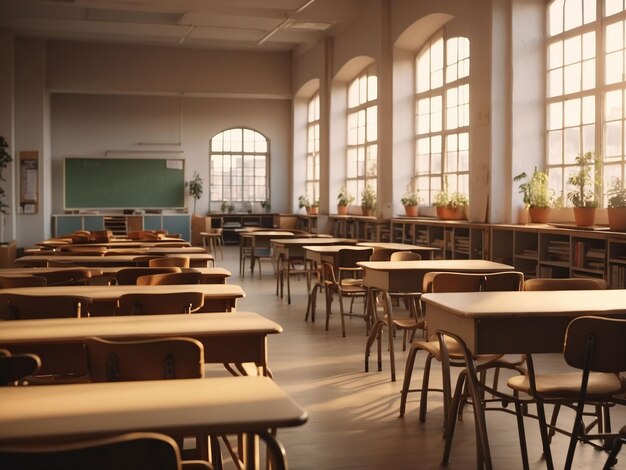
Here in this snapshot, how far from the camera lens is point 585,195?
7707 millimetres

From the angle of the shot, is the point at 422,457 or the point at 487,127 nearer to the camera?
the point at 422,457

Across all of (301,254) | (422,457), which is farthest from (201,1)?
(422,457)

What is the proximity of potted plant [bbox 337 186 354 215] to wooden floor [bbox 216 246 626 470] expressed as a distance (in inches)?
333

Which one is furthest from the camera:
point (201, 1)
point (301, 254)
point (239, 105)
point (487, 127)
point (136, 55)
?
point (239, 105)

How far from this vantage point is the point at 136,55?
18.4 metres

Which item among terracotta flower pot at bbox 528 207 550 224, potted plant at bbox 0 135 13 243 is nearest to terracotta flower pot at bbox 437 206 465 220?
terracotta flower pot at bbox 528 207 550 224

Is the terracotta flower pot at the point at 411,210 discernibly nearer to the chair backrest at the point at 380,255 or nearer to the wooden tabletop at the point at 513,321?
the chair backrest at the point at 380,255

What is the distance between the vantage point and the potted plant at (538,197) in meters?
8.75

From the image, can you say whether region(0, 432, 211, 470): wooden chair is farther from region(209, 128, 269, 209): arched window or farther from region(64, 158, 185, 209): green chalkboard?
region(209, 128, 269, 209): arched window

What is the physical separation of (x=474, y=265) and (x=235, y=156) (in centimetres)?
1439

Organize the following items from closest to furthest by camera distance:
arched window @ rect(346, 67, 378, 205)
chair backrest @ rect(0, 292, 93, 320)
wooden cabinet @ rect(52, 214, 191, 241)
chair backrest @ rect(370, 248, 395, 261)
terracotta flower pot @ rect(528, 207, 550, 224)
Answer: chair backrest @ rect(0, 292, 93, 320)
chair backrest @ rect(370, 248, 395, 261)
terracotta flower pot @ rect(528, 207, 550, 224)
arched window @ rect(346, 67, 378, 205)
wooden cabinet @ rect(52, 214, 191, 241)

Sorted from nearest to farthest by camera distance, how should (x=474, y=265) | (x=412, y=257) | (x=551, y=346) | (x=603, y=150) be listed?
(x=551, y=346) < (x=474, y=265) < (x=412, y=257) < (x=603, y=150)

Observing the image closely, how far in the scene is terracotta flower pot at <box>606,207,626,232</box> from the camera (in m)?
6.88

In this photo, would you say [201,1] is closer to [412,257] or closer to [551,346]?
[412,257]
